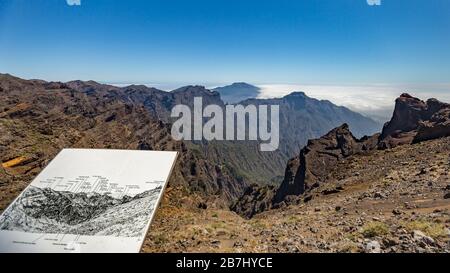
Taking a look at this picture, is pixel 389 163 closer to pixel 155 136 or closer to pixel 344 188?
pixel 344 188

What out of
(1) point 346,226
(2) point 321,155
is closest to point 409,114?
(2) point 321,155

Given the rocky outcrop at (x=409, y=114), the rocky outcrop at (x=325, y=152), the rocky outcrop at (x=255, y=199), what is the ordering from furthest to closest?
the rocky outcrop at (x=255, y=199) < the rocky outcrop at (x=409, y=114) < the rocky outcrop at (x=325, y=152)

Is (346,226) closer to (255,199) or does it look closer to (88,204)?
(88,204)

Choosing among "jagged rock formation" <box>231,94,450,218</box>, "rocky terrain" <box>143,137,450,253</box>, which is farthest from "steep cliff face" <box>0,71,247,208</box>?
"jagged rock formation" <box>231,94,450,218</box>

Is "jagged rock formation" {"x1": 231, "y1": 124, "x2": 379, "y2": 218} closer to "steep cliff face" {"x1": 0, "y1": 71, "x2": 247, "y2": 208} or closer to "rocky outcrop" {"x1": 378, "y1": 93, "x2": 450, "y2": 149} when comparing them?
"rocky outcrop" {"x1": 378, "y1": 93, "x2": 450, "y2": 149}

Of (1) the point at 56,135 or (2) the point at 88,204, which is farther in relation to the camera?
(1) the point at 56,135

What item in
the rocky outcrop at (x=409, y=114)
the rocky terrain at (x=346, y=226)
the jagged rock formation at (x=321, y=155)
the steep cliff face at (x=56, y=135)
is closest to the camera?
the rocky terrain at (x=346, y=226)

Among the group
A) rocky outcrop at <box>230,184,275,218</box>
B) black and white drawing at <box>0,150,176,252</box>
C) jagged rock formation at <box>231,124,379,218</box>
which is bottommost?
rocky outcrop at <box>230,184,275,218</box>

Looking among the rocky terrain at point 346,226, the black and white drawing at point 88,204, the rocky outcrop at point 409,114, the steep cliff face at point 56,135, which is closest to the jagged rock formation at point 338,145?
the rocky outcrop at point 409,114

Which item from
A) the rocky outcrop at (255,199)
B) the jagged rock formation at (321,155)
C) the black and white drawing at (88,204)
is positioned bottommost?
the rocky outcrop at (255,199)

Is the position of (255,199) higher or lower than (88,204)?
lower

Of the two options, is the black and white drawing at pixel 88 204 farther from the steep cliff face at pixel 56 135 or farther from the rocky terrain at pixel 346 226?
the steep cliff face at pixel 56 135
